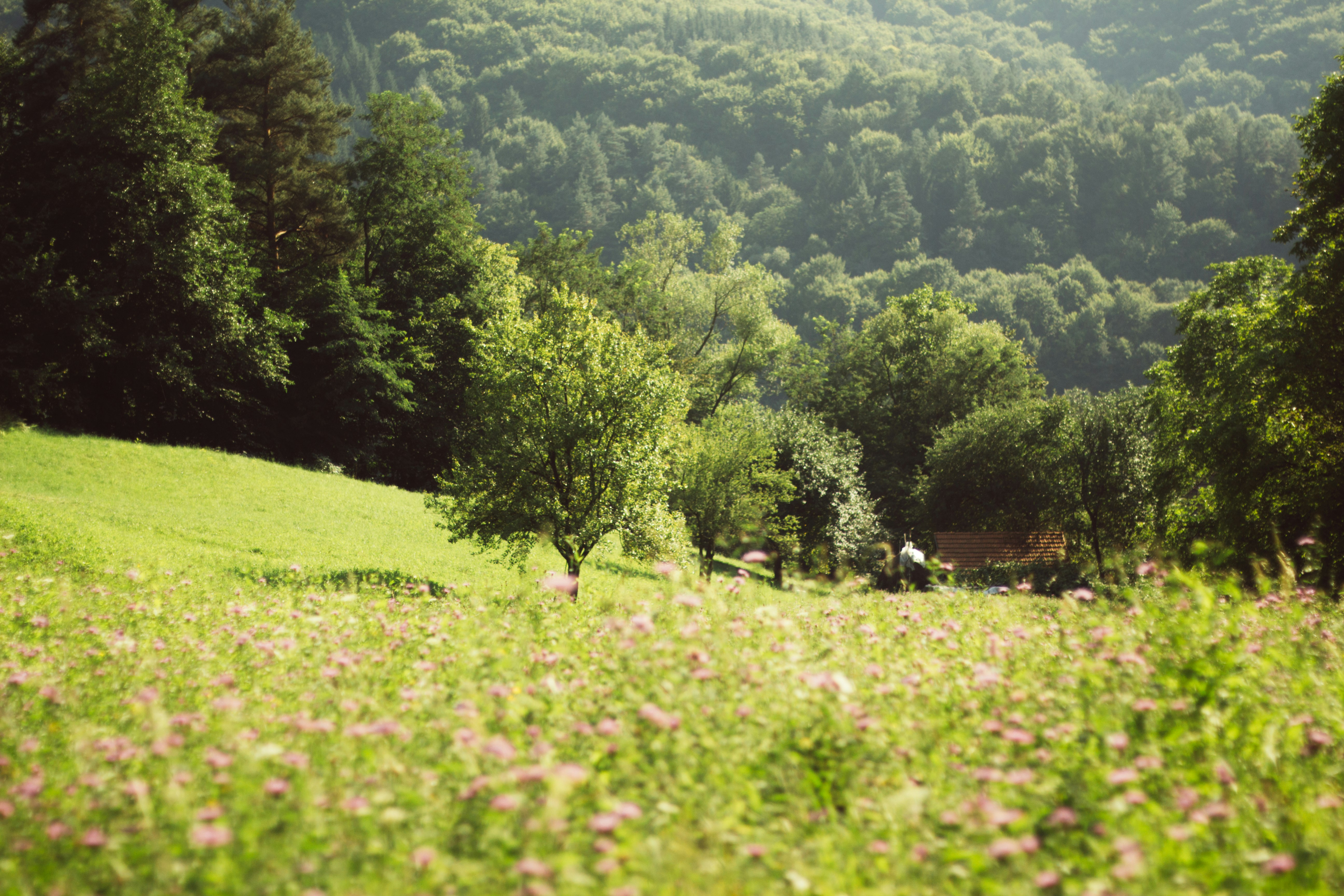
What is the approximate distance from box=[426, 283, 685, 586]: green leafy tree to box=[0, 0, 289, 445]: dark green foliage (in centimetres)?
1803

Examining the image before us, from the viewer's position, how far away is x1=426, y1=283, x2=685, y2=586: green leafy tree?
1691 cm

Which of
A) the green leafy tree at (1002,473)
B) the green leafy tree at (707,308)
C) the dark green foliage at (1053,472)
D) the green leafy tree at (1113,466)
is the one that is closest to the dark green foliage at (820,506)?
the green leafy tree at (1002,473)

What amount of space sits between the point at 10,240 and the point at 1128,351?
10893 centimetres

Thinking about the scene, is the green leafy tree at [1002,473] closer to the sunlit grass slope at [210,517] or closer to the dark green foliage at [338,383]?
the sunlit grass slope at [210,517]

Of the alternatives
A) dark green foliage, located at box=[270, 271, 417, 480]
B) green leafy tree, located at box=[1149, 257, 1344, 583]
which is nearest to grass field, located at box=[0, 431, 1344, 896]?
green leafy tree, located at box=[1149, 257, 1344, 583]

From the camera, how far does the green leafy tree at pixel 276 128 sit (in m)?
34.3

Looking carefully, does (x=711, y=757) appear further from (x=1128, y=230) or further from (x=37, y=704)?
(x=1128, y=230)

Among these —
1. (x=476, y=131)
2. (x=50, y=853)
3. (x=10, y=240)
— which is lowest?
(x=50, y=853)

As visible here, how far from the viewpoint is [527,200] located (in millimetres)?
129375

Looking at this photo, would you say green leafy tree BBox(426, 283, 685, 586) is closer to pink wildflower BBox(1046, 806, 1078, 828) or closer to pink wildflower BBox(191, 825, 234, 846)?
pink wildflower BBox(1046, 806, 1078, 828)

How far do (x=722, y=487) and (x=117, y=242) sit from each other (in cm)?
2460

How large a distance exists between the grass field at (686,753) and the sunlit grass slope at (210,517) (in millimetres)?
6311

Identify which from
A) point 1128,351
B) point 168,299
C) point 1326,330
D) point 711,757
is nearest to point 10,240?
point 168,299

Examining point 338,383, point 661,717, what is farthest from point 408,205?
point 661,717
